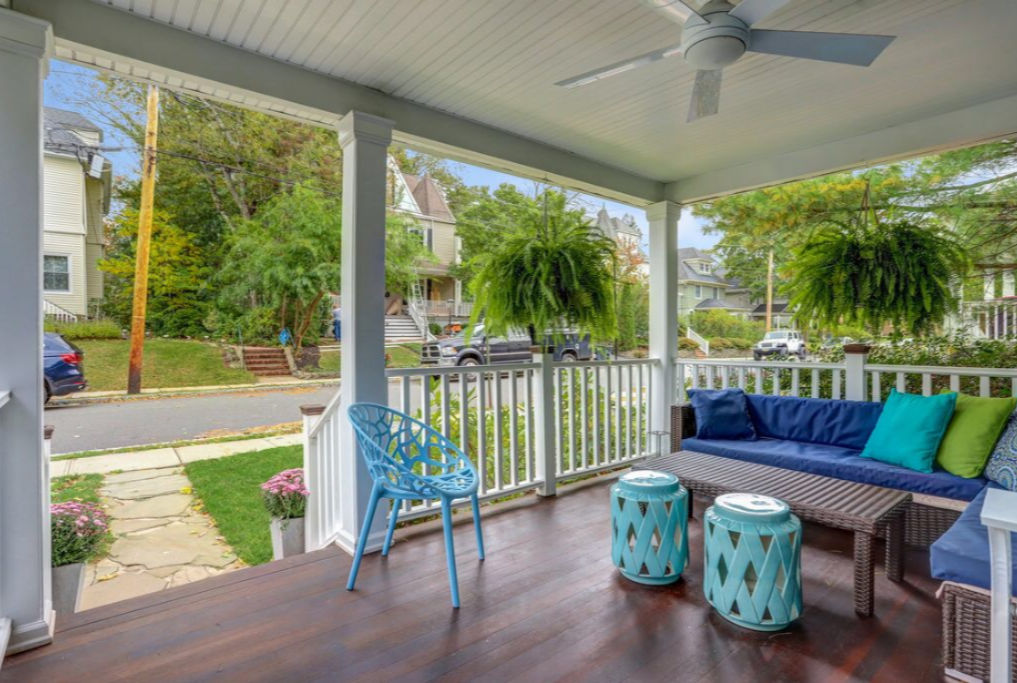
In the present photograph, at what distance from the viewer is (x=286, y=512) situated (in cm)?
333

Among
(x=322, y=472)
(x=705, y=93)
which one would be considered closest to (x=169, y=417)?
(x=322, y=472)

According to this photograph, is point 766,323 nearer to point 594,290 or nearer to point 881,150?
point 881,150

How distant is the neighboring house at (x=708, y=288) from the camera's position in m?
7.41

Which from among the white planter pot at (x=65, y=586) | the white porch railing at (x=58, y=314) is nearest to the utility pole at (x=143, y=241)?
the white porch railing at (x=58, y=314)

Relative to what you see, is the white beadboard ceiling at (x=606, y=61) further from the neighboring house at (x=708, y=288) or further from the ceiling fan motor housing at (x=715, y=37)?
the neighboring house at (x=708, y=288)

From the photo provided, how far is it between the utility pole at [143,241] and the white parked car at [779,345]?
314 inches

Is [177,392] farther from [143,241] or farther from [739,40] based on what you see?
[739,40]

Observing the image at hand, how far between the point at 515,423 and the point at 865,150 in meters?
3.03

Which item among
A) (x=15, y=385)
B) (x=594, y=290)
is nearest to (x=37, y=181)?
(x=15, y=385)

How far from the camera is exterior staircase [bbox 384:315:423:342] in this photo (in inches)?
190

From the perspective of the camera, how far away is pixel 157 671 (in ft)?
5.41

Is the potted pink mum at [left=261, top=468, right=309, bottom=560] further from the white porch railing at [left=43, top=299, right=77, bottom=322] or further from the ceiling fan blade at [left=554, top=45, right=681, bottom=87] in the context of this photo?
the white porch railing at [left=43, top=299, right=77, bottom=322]

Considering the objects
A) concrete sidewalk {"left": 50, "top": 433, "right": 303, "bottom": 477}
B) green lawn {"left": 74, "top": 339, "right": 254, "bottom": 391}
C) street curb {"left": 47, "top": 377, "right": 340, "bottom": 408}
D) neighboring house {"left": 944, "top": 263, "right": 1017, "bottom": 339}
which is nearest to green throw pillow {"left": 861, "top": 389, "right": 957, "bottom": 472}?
neighboring house {"left": 944, "top": 263, "right": 1017, "bottom": 339}

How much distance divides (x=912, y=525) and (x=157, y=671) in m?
3.37
